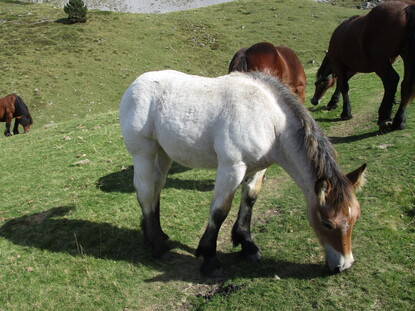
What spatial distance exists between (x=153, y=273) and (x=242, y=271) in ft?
3.72

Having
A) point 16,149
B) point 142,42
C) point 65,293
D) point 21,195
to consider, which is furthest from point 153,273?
point 142,42

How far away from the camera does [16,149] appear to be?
1068cm

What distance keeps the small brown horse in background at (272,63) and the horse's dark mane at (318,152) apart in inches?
124

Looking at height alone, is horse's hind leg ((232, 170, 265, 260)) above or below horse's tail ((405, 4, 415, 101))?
below

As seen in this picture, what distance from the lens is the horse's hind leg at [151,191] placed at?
15.5 feet

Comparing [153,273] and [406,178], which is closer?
[153,273]

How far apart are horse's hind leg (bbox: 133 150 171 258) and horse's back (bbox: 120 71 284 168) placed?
0.25m

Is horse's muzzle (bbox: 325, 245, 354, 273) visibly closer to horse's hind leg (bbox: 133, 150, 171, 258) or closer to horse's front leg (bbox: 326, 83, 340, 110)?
horse's hind leg (bbox: 133, 150, 171, 258)

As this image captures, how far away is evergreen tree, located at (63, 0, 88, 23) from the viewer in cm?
3950

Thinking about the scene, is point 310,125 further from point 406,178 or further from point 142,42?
point 142,42

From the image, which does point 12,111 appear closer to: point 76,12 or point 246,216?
point 246,216

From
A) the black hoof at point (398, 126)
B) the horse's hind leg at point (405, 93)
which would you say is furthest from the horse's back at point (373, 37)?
the black hoof at point (398, 126)

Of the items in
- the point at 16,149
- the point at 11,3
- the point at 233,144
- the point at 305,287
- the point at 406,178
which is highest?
the point at 11,3

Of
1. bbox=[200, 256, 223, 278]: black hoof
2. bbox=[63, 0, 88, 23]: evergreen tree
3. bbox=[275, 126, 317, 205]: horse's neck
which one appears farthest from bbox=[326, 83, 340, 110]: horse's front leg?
bbox=[63, 0, 88, 23]: evergreen tree
